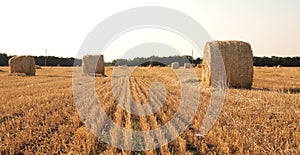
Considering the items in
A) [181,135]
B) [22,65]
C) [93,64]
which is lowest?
[181,135]

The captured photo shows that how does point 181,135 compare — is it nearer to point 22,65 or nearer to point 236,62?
point 236,62

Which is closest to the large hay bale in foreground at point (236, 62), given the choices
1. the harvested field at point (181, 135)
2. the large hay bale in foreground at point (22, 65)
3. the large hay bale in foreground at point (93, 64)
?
the harvested field at point (181, 135)

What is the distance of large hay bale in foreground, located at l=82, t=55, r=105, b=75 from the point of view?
87.3 ft

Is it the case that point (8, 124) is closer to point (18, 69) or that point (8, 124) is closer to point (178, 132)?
point (178, 132)

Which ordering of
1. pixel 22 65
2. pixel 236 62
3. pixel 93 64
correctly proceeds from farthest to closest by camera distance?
pixel 93 64
pixel 22 65
pixel 236 62

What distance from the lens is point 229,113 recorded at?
22.6 ft

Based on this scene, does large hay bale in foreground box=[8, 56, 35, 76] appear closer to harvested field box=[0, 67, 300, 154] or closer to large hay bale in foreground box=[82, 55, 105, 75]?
large hay bale in foreground box=[82, 55, 105, 75]

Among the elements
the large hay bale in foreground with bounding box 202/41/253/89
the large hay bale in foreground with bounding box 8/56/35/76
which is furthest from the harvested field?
the large hay bale in foreground with bounding box 8/56/35/76

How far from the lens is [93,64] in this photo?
2711cm

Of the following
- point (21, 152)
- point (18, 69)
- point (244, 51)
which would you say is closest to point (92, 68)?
point (18, 69)

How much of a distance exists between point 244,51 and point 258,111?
687 centimetres

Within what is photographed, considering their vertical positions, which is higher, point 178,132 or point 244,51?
point 244,51

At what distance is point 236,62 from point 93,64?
16186 mm

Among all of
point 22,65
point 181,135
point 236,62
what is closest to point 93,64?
point 22,65
